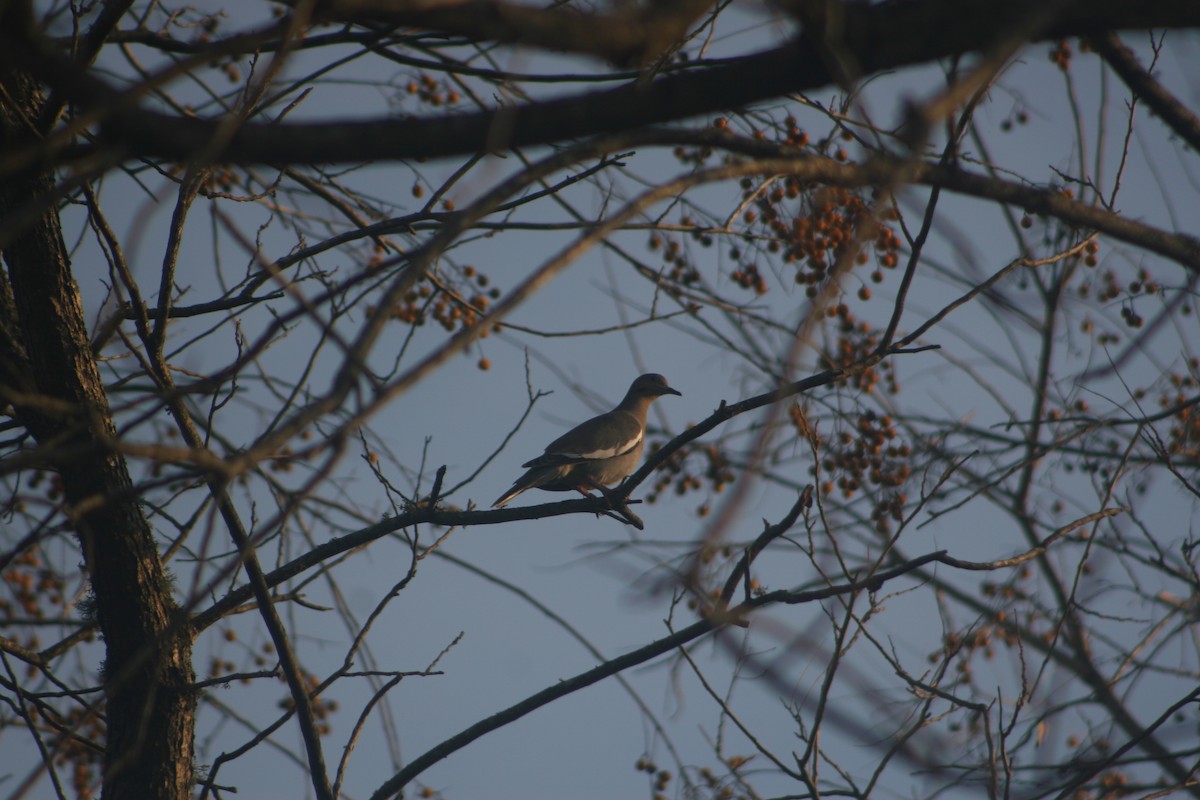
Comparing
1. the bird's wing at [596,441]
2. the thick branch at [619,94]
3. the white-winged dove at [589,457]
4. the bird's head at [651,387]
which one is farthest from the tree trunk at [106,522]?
the bird's head at [651,387]

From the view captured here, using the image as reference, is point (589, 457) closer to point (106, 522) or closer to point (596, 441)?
point (596, 441)

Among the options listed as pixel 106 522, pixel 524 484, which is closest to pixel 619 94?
pixel 106 522

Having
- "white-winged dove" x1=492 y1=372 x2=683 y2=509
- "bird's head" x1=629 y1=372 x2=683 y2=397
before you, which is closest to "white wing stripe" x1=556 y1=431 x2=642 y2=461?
"white-winged dove" x1=492 y1=372 x2=683 y2=509

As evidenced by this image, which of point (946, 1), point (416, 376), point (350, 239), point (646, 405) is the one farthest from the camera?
point (646, 405)

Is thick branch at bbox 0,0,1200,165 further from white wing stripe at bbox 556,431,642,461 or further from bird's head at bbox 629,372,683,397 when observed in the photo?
bird's head at bbox 629,372,683,397

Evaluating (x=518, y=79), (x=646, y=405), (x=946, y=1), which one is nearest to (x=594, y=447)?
(x=646, y=405)

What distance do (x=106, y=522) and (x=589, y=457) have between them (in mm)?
3985

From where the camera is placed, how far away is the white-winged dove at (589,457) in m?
6.99

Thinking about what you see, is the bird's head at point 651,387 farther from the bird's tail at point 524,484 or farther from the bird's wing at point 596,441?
the bird's tail at point 524,484

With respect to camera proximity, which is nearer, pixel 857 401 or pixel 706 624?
pixel 706 624

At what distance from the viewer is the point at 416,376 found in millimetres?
1549

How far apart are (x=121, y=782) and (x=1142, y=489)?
5.78 metres

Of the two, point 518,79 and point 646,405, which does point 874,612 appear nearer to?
point 518,79

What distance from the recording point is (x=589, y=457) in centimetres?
739
